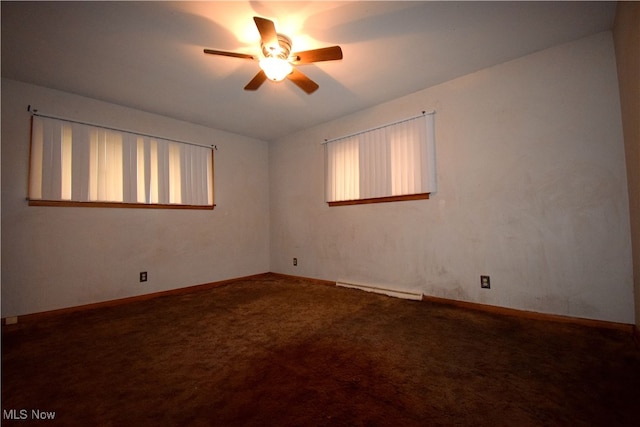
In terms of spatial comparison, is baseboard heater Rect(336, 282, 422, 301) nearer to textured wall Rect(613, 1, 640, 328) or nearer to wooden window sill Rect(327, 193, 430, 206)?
wooden window sill Rect(327, 193, 430, 206)

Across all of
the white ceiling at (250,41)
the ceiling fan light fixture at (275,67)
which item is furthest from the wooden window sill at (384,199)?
the ceiling fan light fixture at (275,67)

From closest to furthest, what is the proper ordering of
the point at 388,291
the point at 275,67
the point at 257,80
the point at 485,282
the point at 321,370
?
the point at 321,370, the point at 275,67, the point at 257,80, the point at 485,282, the point at 388,291

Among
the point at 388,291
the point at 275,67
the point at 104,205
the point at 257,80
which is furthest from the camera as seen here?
the point at 388,291

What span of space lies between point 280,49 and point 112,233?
292 cm

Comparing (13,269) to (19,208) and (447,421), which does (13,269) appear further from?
(447,421)

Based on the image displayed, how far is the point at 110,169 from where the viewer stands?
3121mm

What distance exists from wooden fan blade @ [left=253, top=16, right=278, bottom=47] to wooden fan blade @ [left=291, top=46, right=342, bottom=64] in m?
0.21

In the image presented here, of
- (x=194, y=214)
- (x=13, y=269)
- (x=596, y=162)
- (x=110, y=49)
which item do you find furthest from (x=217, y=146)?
(x=596, y=162)

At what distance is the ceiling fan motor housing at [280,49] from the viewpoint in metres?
1.96

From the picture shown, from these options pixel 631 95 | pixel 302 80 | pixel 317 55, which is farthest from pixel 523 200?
pixel 302 80

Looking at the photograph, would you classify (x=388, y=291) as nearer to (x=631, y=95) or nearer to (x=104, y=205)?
(x=631, y=95)

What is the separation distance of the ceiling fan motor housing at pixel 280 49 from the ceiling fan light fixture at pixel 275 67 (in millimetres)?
51

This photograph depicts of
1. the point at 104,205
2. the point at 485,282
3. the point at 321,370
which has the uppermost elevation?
the point at 104,205

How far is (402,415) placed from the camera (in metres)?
1.19
